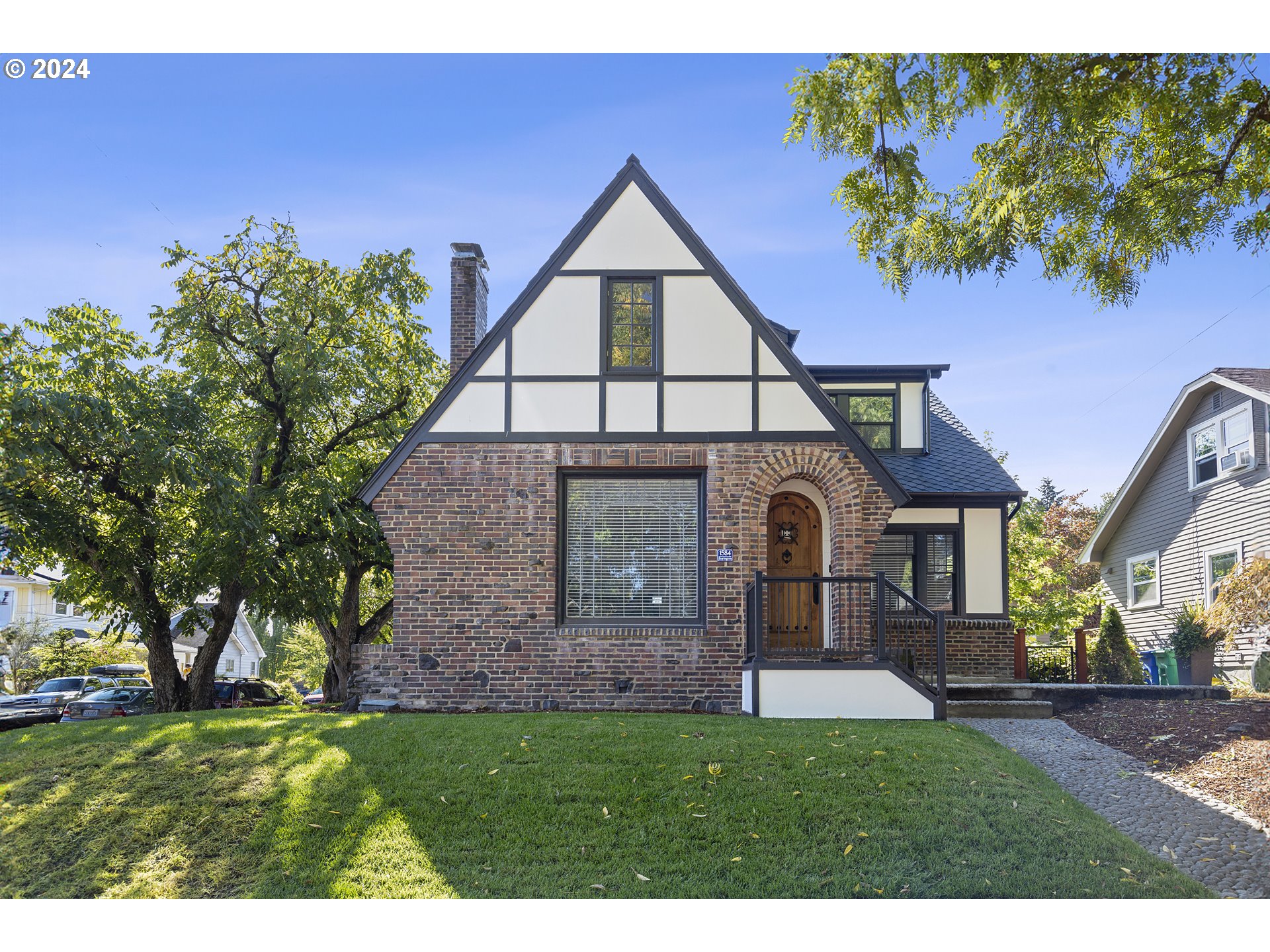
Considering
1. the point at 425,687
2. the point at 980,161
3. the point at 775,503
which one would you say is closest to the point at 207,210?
the point at 425,687

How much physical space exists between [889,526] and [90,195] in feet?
37.9

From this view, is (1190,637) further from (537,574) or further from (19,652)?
(19,652)

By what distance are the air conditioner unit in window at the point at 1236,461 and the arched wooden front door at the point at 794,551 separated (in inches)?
371

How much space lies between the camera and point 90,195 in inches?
435

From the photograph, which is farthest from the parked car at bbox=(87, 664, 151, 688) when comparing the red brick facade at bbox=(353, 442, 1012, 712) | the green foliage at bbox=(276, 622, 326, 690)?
the red brick facade at bbox=(353, 442, 1012, 712)

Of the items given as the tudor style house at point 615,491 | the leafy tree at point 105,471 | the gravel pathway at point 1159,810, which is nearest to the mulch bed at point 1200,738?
the gravel pathway at point 1159,810

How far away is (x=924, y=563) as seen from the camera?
14508mm

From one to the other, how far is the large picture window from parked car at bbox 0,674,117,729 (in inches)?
483

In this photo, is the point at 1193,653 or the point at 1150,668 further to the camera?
the point at 1150,668

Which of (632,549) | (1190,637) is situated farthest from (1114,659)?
(632,549)

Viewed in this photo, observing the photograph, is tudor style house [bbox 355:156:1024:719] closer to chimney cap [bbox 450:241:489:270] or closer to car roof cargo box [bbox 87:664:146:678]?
chimney cap [bbox 450:241:489:270]

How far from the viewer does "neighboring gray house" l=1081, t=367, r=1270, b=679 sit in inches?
667

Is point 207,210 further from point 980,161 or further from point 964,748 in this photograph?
point 964,748

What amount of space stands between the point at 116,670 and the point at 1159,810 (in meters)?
27.2
